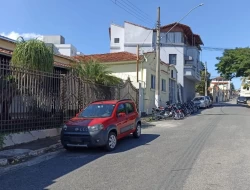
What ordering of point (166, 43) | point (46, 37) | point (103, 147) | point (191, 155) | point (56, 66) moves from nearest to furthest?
point (191, 155) → point (103, 147) → point (56, 66) → point (166, 43) → point (46, 37)

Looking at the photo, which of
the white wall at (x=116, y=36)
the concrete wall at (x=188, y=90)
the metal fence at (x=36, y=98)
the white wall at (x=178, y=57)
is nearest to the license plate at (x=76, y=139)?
the metal fence at (x=36, y=98)

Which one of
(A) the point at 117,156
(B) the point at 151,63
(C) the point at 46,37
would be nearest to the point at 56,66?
(A) the point at 117,156

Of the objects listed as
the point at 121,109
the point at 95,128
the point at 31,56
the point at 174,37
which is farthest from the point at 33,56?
the point at 174,37

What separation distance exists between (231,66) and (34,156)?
4198 cm

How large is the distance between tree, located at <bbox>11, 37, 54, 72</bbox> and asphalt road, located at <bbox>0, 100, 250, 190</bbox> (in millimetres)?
4172

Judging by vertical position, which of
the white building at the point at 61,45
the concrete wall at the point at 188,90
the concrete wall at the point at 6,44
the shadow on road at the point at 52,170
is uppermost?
the white building at the point at 61,45

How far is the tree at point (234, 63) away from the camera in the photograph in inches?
1705

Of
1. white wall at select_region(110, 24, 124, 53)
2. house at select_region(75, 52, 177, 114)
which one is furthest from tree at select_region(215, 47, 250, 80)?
house at select_region(75, 52, 177, 114)

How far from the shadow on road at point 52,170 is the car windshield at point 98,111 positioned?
1200 mm

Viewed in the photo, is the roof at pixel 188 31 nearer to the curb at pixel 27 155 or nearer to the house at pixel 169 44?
the house at pixel 169 44

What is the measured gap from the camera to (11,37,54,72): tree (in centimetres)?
1245

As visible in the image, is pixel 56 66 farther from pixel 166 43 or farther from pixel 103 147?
pixel 166 43

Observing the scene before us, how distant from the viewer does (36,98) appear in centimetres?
1184

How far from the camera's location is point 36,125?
1173 cm
